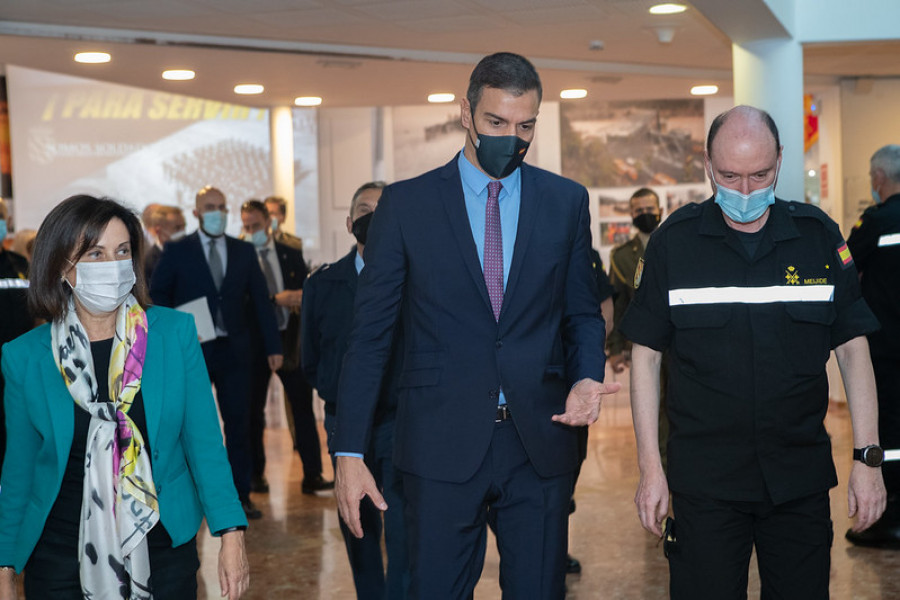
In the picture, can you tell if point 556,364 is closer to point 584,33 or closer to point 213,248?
point 213,248

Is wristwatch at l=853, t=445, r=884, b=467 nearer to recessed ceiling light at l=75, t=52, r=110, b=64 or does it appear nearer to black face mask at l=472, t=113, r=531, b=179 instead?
black face mask at l=472, t=113, r=531, b=179

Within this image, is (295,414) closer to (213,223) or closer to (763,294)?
(213,223)

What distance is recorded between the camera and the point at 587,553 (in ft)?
19.5

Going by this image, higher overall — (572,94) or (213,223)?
(572,94)

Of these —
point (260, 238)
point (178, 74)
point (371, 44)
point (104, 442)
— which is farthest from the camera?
point (178, 74)

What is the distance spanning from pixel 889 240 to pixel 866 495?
10.1ft

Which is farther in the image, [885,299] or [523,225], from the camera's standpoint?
[885,299]

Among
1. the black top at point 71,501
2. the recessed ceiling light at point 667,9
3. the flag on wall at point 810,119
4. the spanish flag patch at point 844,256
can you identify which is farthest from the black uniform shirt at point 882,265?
the flag on wall at point 810,119

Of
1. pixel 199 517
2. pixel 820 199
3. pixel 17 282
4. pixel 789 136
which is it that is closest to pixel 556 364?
pixel 199 517

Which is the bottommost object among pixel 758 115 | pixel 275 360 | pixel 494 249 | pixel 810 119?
pixel 275 360

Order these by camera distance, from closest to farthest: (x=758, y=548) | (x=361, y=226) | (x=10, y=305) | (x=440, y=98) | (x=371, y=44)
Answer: (x=758, y=548), (x=361, y=226), (x=10, y=305), (x=371, y=44), (x=440, y=98)

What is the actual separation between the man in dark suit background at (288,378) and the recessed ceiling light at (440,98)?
381cm

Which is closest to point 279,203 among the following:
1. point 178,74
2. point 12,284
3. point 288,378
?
point 178,74

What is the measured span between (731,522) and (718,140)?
3.31 ft
